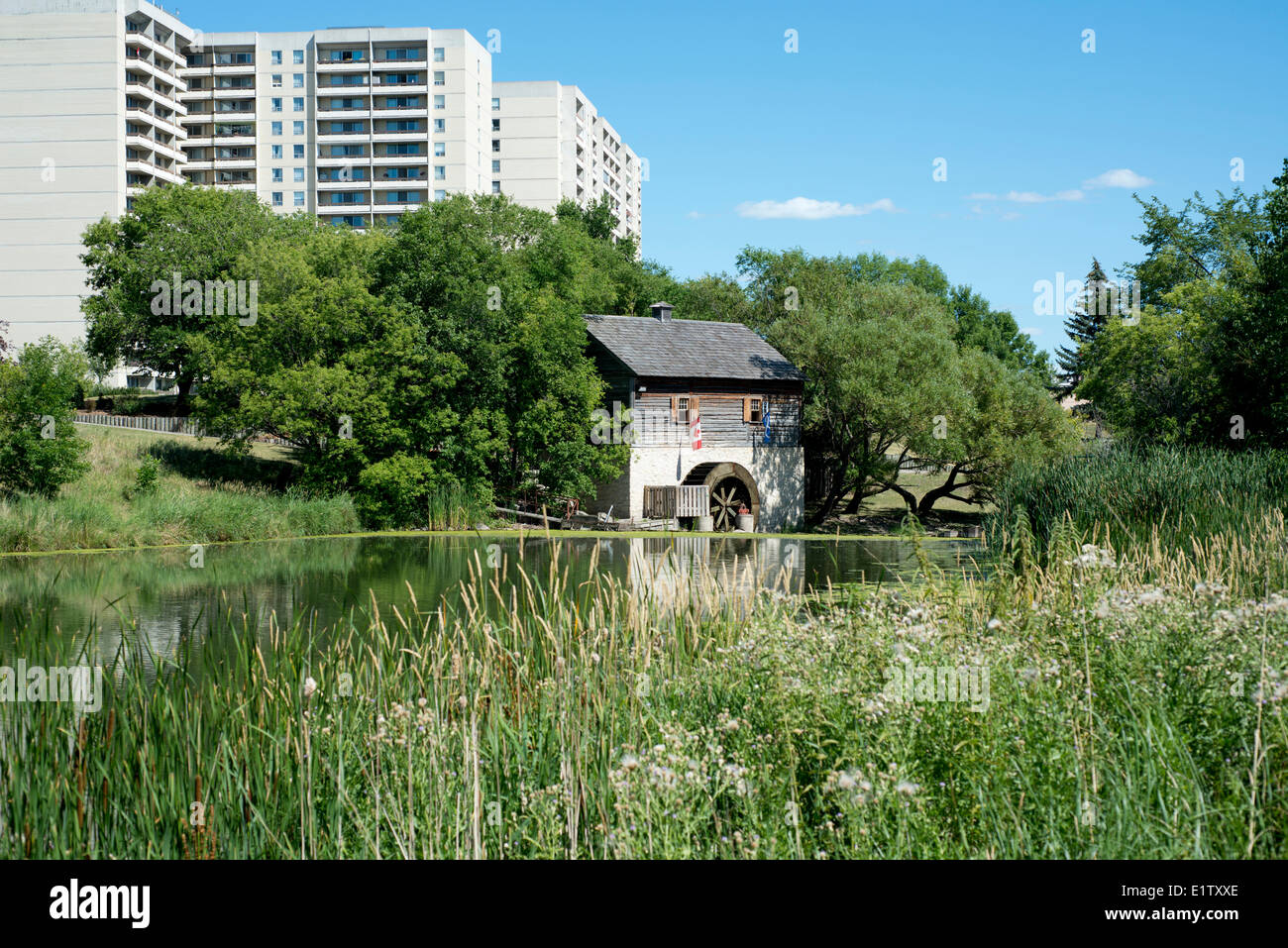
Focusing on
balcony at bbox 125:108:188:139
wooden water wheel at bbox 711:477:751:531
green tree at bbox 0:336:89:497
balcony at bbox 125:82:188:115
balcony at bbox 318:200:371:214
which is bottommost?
wooden water wheel at bbox 711:477:751:531

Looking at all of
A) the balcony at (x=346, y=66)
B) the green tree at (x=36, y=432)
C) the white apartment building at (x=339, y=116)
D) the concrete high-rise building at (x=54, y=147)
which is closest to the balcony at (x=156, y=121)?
the concrete high-rise building at (x=54, y=147)

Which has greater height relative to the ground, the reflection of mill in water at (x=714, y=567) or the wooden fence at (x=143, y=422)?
the wooden fence at (x=143, y=422)

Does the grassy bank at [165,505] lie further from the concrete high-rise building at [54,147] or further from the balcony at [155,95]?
the balcony at [155,95]

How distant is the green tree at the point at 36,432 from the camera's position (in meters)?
24.0

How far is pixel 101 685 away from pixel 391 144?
7443 centimetres

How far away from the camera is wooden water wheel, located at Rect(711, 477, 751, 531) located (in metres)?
Result: 33.5

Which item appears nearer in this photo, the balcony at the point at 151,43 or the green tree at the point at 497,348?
the green tree at the point at 497,348

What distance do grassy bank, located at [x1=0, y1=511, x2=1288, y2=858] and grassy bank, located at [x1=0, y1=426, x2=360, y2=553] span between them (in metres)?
18.4

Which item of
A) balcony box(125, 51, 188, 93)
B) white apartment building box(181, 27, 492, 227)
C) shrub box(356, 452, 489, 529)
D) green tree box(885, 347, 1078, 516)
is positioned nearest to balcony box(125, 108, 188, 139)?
balcony box(125, 51, 188, 93)

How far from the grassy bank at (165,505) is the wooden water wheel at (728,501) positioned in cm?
1171

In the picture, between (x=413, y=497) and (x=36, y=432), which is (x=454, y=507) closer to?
(x=413, y=497)

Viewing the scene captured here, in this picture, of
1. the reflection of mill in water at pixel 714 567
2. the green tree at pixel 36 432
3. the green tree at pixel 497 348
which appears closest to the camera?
the reflection of mill in water at pixel 714 567

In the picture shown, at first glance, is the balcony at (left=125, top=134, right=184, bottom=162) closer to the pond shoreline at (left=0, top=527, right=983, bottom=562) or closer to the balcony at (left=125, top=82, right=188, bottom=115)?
the balcony at (left=125, top=82, right=188, bottom=115)
